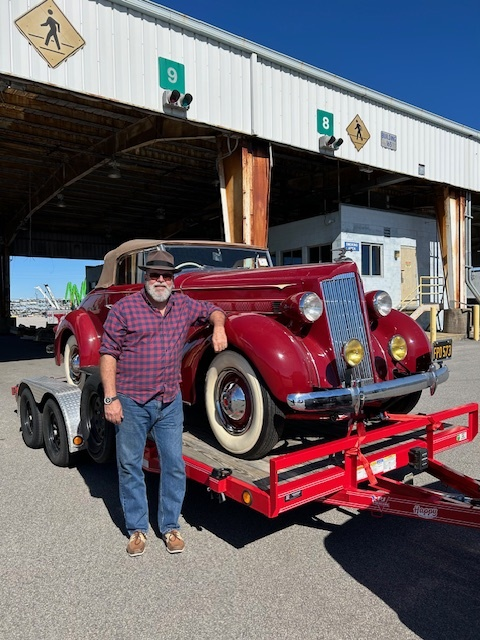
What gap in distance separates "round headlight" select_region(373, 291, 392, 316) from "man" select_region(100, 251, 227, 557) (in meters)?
1.55

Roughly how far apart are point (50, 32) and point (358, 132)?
810cm

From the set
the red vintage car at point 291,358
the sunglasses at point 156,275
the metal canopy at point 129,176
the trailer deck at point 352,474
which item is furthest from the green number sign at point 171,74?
the trailer deck at point 352,474

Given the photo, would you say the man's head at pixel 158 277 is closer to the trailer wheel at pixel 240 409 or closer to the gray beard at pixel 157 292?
the gray beard at pixel 157 292

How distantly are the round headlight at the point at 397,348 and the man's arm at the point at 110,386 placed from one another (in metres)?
2.18

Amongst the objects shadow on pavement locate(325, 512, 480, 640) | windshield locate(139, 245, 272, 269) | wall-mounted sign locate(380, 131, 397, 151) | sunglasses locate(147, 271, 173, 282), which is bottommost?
shadow on pavement locate(325, 512, 480, 640)

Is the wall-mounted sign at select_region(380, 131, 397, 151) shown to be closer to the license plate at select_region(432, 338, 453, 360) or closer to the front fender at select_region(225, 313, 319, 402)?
the license plate at select_region(432, 338, 453, 360)

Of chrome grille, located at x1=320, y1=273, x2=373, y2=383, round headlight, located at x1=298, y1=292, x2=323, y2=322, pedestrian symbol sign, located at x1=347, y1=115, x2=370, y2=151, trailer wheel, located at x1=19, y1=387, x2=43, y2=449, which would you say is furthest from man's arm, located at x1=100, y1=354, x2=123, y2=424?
pedestrian symbol sign, located at x1=347, y1=115, x2=370, y2=151

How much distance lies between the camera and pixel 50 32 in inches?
330

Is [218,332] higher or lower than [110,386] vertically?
higher

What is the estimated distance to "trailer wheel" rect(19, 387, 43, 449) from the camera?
16.2 feet

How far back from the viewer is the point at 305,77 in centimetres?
1197

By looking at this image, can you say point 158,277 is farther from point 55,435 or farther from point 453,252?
point 453,252

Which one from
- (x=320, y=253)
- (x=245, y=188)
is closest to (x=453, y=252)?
(x=320, y=253)

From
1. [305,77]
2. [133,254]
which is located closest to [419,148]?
[305,77]
